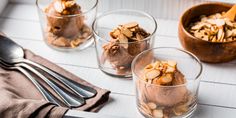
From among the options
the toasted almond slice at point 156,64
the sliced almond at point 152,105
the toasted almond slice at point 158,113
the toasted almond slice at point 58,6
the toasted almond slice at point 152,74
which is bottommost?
the toasted almond slice at point 158,113

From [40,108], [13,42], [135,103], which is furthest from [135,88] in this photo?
[13,42]

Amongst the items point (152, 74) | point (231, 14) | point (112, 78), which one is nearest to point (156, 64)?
point (152, 74)

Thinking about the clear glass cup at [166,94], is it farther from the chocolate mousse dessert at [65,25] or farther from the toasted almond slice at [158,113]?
the chocolate mousse dessert at [65,25]

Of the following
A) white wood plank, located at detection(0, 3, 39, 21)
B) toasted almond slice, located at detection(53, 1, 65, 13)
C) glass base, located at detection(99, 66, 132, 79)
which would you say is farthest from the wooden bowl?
white wood plank, located at detection(0, 3, 39, 21)

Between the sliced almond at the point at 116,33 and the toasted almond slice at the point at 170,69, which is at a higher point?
the sliced almond at the point at 116,33

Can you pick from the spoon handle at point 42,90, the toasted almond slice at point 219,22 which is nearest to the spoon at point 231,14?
the toasted almond slice at point 219,22

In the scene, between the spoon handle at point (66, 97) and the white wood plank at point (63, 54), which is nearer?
the spoon handle at point (66, 97)

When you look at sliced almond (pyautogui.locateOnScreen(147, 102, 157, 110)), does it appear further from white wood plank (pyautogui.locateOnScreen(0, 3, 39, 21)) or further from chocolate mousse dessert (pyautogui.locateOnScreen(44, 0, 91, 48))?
white wood plank (pyautogui.locateOnScreen(0, 3, 39, 21))

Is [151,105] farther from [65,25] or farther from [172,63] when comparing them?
[65,25]
